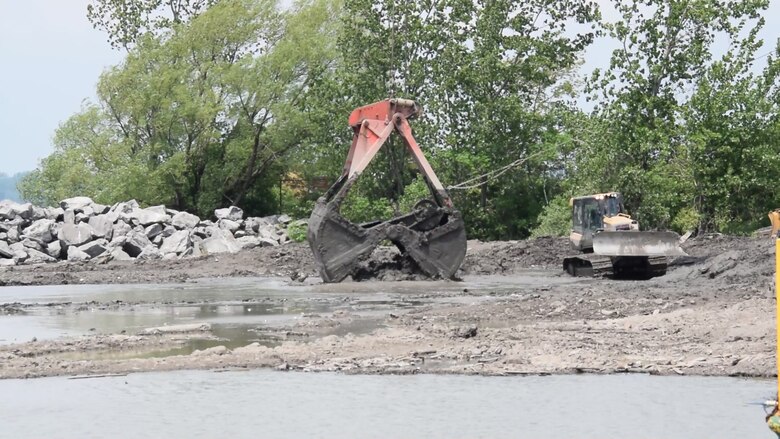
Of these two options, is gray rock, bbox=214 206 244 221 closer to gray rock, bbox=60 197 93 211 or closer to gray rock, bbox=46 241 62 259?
gray rock, bbox=60 197 93 211

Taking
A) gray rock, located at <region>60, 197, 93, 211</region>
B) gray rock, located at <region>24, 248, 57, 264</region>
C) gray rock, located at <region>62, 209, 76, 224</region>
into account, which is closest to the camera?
gray rock, located at <region>24, 248, 57, 264</region>

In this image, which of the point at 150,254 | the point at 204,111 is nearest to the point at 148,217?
the point at 150,254

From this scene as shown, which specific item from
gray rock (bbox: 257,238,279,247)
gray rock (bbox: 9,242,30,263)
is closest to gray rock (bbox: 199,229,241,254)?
gray rock (bbox: 257,238,279,247)

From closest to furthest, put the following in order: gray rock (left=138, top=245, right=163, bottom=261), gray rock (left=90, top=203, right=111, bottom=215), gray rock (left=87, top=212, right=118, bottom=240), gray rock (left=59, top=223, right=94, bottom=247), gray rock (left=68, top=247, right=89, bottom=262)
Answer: gray rock (left=68, top=247, right=89, bottom=262) → gray rock (left=138, top=245, right=163, bottom=261) → gray rock (left=59, top=223, right=94, bottom=247) → gray rock (left=87, top=212, right=118, bottom=240) → gray rock (left=90, top=203, right=111, bottom=215)

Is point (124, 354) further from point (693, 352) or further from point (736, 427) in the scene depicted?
point (736, 427)

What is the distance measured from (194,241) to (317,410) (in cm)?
3020

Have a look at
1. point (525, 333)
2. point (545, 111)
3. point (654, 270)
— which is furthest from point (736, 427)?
point (545, 111)

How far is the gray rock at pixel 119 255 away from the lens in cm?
3812

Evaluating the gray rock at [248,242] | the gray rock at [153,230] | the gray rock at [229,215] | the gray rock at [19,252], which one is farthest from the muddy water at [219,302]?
the gray rock at [229,215]

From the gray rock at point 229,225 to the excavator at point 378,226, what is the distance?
15147mm

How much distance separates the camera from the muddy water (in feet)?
59.7

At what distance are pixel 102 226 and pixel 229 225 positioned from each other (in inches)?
199

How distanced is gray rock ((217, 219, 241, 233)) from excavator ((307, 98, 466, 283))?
15.1 metres

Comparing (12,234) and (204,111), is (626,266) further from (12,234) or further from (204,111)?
(204,111)
